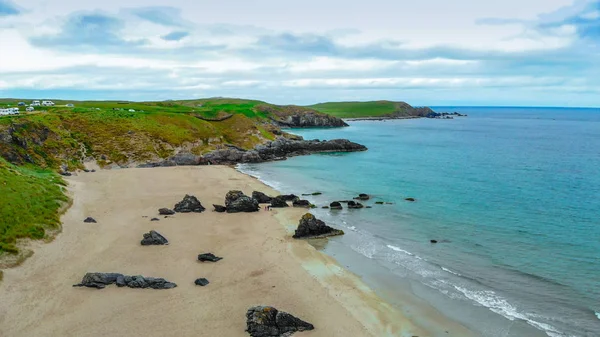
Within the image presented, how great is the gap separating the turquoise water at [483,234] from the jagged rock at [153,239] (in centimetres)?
1394

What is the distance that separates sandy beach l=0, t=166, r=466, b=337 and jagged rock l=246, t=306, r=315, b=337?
0.53 meters

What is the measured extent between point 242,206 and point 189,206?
5.67 metres

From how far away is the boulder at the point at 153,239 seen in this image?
3331 cm

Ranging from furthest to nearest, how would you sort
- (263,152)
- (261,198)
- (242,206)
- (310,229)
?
(263,152), (261,198), (242,206), (310,229)

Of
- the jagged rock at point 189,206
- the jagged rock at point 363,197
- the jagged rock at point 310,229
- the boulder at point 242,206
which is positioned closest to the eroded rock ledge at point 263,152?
the jagged rock at point 189,206

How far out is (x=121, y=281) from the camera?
25.5 meters

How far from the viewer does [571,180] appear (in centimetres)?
6494

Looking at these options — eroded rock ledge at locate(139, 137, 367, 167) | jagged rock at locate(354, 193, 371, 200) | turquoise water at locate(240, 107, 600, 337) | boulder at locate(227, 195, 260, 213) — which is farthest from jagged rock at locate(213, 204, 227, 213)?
eroded rock ledge at locate(139, 137, 367, 167)

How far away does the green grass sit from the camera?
2985cm

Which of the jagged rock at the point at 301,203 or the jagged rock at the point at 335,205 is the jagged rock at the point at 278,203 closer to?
the jagged rock at the point at 301,203

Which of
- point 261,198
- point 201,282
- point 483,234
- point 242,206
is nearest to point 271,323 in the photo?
point 201,282

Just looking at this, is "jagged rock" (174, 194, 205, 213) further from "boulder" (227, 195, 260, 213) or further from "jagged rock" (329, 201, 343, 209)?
"jagged rock" (329, 201, 343, 209)

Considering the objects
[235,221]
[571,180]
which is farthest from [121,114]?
[571,180]

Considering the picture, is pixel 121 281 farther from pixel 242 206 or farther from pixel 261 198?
pixel 261 198
